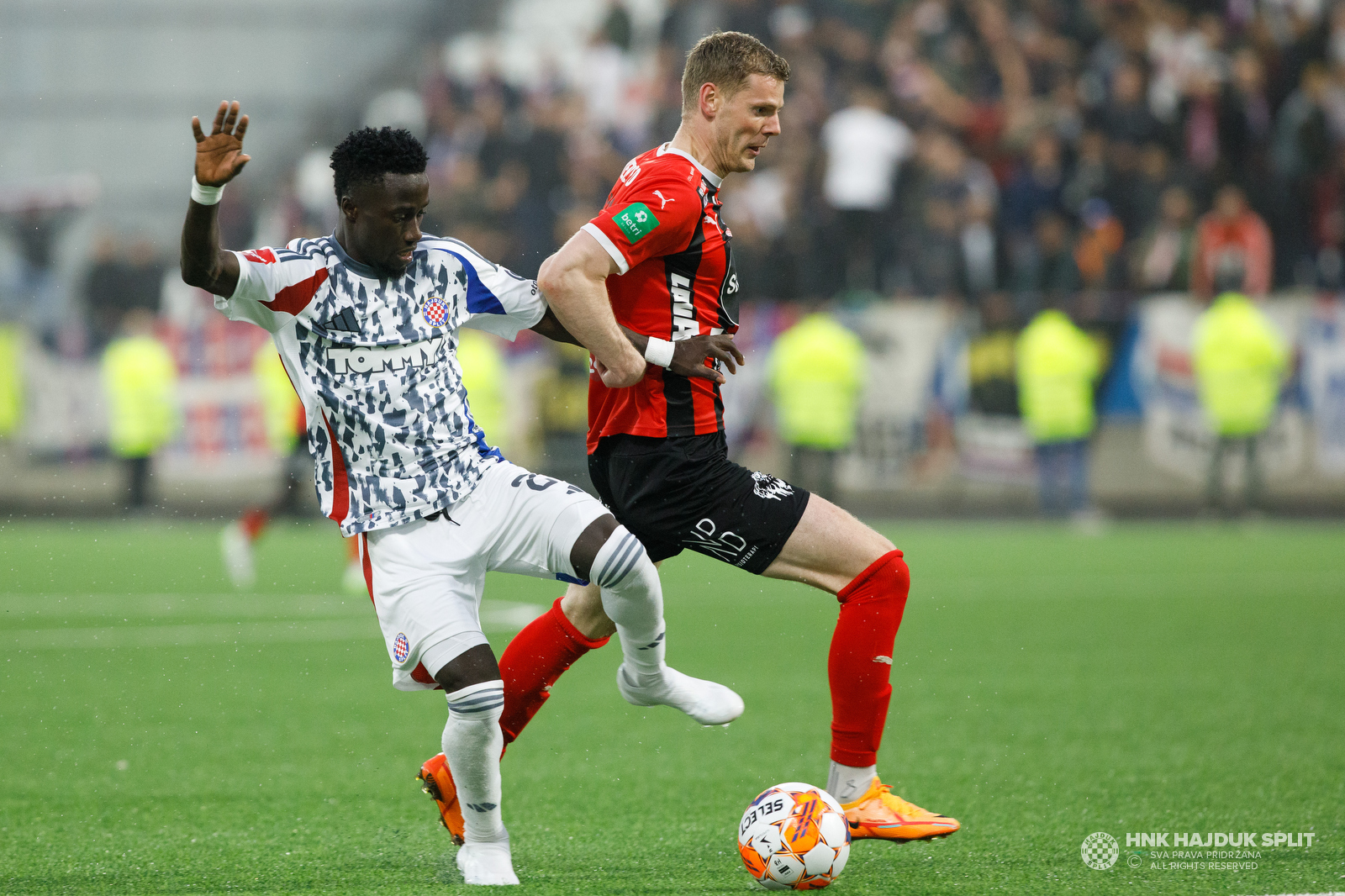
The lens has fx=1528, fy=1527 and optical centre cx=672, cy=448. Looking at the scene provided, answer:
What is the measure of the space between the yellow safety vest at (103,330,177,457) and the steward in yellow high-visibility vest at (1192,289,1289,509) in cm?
1081

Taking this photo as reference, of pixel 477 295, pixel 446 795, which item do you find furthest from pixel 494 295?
pixel 446 795

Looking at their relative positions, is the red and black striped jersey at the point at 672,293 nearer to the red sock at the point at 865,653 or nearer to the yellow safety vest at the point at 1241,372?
the red sock at the point at 865,653

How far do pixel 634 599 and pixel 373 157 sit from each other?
4.30 feet

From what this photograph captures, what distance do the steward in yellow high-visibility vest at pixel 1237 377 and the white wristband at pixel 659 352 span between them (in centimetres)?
1252

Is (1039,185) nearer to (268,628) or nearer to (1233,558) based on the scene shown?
(1233,558)

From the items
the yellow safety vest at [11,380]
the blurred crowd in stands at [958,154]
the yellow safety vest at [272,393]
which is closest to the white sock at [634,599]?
the blurred crowd in stands at [958,154]

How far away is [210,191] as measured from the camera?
3592 mm

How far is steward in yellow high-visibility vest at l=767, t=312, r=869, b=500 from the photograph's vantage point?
15.5 metres

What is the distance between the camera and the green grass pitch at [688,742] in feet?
13.1

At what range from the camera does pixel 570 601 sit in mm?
4449

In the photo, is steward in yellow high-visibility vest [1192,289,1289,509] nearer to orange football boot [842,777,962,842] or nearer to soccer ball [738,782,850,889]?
orange football boot [842,777,962,842]

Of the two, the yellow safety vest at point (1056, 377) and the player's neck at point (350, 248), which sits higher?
the player's neck at point (350, 248)

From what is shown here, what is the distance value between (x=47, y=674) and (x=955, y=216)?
1190cm

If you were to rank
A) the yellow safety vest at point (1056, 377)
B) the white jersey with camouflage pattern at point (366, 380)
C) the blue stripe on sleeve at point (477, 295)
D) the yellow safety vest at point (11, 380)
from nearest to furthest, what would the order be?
1. the white jersey with camouflage pattern at point (366, 380)
2. the blue stripe on sleeve at point (477, 295)
3. the yellow safety vest at point (1056, 377)
4. the yellow safety vest at point (11, 380)
